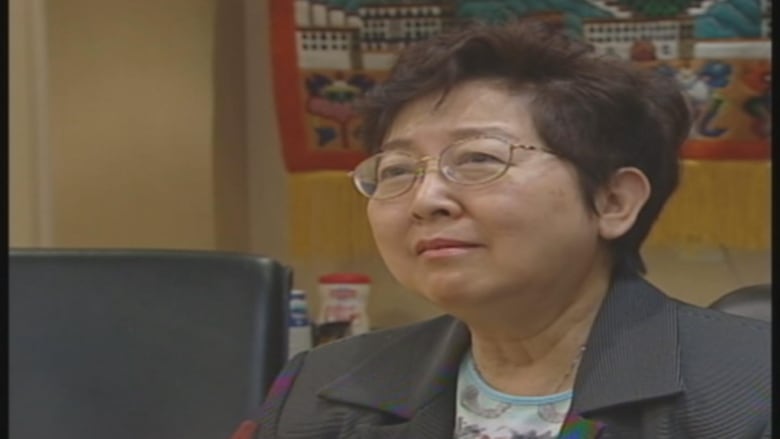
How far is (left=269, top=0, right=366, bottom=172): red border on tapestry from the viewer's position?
2041 mm

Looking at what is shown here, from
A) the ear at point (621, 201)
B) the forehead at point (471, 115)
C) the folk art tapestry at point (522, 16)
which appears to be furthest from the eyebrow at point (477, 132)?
the folk art tapestry at point (522, 16)

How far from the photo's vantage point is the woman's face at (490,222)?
1.01 m

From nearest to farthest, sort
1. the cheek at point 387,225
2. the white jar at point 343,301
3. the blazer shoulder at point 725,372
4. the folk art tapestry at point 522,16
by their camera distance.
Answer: the blazer shoulder at point 725,372, the cheek at point 387,225, the folk art tapestry at point 522,16, the white jar at point 343,301

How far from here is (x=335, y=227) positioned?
6.73 feet

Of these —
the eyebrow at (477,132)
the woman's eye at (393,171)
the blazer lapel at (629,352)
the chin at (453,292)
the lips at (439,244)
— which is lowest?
the blazer lapel at (629,352)

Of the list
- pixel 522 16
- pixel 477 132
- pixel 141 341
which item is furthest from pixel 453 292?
pixel 522 16

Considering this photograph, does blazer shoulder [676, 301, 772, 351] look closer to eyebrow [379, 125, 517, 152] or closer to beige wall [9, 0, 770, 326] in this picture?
eyebrow [379, 125, 517, 152]

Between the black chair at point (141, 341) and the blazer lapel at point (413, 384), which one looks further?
the black chair at point (141, 341)

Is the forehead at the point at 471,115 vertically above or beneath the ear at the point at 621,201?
above

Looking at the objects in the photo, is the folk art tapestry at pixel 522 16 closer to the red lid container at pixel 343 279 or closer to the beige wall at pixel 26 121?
the red lid container at pixel 343 279

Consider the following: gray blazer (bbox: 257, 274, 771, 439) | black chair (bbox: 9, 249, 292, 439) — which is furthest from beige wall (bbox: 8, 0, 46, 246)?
gray blazer (bbox: 257, 274, 771, 439)

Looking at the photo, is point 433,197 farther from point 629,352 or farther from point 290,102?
point 290,102

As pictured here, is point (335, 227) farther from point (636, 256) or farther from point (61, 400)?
point (636, 256)

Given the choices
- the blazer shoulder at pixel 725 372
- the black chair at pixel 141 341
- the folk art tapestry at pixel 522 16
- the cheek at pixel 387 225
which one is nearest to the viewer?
the blazer shoulder at pixel 725 372
